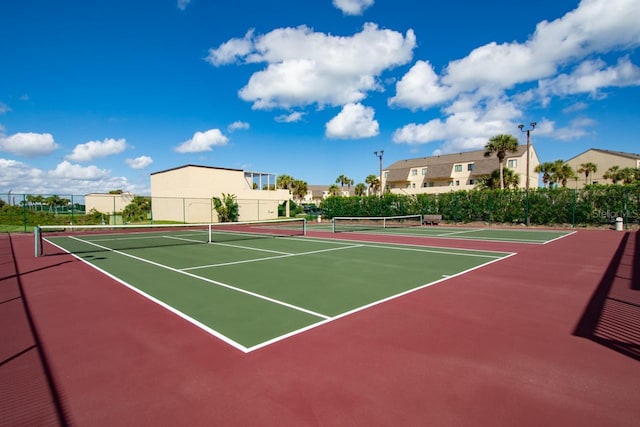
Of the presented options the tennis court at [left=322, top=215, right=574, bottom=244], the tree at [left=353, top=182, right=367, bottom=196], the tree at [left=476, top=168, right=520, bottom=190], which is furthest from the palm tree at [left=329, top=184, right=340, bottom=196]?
the tennis court at [left=322, top=215, right=574, bottom=244]

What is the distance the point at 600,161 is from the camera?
5572cm

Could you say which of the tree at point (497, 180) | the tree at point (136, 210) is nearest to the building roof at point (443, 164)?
the tree at point (497, 180)

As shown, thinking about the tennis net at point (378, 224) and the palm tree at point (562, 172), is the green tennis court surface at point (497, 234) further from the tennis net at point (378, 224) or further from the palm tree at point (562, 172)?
the palm tree at point (562, 172)

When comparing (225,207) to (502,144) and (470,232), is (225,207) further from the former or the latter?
(502,144)

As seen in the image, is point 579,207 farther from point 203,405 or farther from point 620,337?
point 203,405

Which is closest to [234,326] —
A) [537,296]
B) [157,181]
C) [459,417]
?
[459,417]

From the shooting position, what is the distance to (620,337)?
4820mm

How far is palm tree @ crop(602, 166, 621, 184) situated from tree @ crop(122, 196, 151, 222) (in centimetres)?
6646

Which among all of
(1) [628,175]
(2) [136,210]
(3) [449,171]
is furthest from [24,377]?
(1) [628,175]

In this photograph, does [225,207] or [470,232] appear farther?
[225,207]

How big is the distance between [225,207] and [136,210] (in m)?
8.85

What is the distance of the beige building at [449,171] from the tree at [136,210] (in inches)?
1416

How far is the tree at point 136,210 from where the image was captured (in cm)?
3319

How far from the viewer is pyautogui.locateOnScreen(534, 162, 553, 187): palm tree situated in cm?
5431
